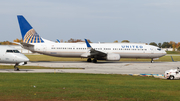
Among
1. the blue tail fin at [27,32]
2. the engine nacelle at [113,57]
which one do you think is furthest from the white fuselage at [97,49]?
the engine nacelle at [113,57]

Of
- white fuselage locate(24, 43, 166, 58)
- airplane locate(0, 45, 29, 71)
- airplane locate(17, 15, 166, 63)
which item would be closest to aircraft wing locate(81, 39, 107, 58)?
airplane locate(17, 15, 166, 63)

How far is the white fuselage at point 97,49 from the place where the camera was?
4400 cm

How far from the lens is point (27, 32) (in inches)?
1737

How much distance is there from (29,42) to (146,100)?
3739 centimetres

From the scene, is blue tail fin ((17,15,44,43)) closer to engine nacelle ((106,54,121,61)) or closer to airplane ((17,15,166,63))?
airplane ((17,15,166,63))

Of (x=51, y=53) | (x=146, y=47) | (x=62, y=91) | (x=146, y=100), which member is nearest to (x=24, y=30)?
(x=51, y=53)

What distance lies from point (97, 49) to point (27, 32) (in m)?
14.4

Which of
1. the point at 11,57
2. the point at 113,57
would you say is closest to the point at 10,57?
the point at 11,57

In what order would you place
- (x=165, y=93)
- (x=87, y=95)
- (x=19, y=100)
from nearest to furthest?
(x=19, y=100)
(x=87, y=95)
(x=165, y=93)

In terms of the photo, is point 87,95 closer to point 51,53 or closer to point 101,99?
point 101,99

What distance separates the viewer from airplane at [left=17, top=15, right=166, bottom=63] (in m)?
43.4

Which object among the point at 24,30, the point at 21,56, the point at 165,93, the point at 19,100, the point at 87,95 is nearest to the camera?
the point at 19,100

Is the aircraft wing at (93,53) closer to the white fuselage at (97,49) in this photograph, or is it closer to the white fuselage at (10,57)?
the white fuselage at (97,49)

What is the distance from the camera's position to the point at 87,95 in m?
11.4
